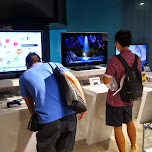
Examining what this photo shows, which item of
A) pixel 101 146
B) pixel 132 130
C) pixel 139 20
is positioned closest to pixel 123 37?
pixel 132 130

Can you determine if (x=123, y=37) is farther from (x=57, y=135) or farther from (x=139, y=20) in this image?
(x=139, y=20)

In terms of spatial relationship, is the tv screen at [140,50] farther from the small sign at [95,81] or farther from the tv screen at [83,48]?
the small sign at [95,81]

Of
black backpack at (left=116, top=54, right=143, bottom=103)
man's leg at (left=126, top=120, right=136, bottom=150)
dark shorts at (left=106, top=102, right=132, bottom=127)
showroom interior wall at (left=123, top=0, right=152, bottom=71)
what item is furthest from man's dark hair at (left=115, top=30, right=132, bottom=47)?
showroom interior wall at (left=123, top=0, right=152, bottom=71)

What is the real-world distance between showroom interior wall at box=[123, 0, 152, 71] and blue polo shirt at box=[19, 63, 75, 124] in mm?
3034

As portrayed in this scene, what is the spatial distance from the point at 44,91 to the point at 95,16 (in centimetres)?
257

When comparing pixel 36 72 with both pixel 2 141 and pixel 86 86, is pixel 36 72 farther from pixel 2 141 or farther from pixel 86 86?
pixel 86 86

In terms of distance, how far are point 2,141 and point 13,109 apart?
353mm

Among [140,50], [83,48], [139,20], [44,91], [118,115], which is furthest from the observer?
[139,20]

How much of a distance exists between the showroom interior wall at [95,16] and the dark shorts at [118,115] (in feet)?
5.88

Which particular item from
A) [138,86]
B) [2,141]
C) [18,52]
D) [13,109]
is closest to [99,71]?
[138,86]

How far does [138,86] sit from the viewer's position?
2.22 m

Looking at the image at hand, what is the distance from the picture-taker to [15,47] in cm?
248

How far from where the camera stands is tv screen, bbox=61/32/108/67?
2824 mm

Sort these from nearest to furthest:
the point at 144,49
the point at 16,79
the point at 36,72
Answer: the point at 36,72, the point at 16,79, the point at 144,49
